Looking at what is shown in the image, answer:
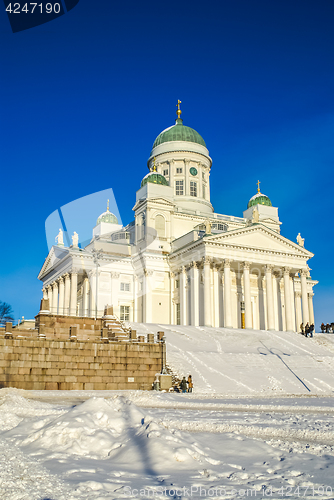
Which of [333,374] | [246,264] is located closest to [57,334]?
[333,374]

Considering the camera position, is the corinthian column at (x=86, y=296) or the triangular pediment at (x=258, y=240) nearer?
the triangular pediment at (x=258, y=240)

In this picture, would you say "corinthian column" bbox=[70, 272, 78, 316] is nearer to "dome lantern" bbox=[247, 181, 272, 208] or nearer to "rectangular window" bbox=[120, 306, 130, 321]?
"rectangular window" bbox=[120, 306, 130, 321]

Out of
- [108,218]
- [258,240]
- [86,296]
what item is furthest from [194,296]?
[108,218]

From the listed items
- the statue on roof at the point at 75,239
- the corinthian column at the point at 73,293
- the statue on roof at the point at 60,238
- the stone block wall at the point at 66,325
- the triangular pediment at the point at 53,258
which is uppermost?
the statue on roof at the point at 60,238

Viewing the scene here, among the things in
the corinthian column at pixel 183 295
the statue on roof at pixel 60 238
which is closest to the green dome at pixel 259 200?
the corinthian column at pixel 183 295

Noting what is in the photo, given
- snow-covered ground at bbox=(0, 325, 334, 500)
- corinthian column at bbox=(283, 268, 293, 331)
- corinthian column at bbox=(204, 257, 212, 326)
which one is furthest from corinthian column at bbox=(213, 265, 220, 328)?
snow-covered ground at bbox=(0, 325, 334, 500)

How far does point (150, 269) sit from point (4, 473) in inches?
1852

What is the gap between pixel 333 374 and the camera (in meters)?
30.1

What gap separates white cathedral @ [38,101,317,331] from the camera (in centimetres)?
5041

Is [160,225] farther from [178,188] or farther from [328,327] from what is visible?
[328,327]

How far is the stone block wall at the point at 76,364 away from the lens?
25984 millimetres

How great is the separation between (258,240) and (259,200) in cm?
1597

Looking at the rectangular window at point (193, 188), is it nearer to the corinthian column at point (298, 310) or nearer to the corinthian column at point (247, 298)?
the corinthian column at point (247, 298)

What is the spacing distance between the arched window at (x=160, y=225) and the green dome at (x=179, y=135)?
14946 mm
